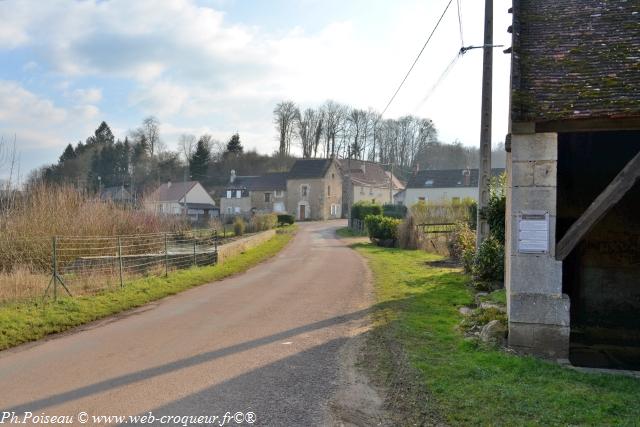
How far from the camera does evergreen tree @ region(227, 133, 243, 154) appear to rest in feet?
290

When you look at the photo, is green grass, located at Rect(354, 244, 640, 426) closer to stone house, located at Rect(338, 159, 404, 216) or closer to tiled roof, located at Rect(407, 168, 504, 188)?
tiled roof, located at Rect(407, 168, 504, 188)

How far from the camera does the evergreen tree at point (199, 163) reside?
83.4 metres

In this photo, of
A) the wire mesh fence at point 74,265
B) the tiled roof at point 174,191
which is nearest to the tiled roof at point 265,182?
the tiled roof at point 174,191

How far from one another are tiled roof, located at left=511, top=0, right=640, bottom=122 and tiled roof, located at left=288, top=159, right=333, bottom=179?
55199 millimetres

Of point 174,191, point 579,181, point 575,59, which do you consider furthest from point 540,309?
point 174,191

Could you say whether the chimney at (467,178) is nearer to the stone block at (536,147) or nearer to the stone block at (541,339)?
the stone block at (536,147)

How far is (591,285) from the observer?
10.2 m

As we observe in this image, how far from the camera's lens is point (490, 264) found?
12227mm

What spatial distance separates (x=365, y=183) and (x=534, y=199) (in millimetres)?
62286

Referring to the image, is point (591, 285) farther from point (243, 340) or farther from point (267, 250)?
point (267, 250)

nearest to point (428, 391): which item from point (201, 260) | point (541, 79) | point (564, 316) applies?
point (564, 316)

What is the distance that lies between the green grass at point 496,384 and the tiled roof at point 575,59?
3362 millimetres

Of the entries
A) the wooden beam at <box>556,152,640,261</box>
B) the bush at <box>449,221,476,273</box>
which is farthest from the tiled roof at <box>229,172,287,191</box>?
the wooden beam at <box>556,152,640,261</box>

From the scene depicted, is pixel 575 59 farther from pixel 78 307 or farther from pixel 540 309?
pixel 78 307
